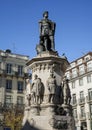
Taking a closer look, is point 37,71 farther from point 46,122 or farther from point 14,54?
point 14,54

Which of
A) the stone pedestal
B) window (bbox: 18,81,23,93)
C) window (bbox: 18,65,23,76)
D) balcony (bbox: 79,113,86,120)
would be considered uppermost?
window (bbox: 18,65,23,76)

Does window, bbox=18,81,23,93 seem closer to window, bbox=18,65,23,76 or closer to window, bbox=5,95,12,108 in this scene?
window, bbox=18,65,23,76

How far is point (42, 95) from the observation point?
1298cm

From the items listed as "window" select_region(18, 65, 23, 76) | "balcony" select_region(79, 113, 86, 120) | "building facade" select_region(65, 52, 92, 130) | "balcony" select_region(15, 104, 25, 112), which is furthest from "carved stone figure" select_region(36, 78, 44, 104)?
"balcony" select_region(79, 113, 86, 120)

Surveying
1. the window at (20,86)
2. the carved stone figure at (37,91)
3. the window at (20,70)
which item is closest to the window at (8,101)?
the window at (20,86)

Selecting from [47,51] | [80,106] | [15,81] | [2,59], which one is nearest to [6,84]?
[15,81]

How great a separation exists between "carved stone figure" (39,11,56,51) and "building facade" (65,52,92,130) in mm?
33960

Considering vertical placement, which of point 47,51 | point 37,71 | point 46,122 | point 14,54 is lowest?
point 46,122

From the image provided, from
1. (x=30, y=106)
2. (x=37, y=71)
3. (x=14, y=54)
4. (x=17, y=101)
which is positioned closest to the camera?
(x=30, y=106)

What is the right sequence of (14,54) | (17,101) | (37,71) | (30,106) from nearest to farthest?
(30,106) < (37,71) < (17,101) < (14,54)

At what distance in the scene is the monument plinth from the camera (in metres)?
12.1

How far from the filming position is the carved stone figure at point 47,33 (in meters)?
14.8

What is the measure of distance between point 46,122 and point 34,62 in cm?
369

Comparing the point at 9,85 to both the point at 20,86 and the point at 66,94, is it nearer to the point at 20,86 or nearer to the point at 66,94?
the point at 20,86
